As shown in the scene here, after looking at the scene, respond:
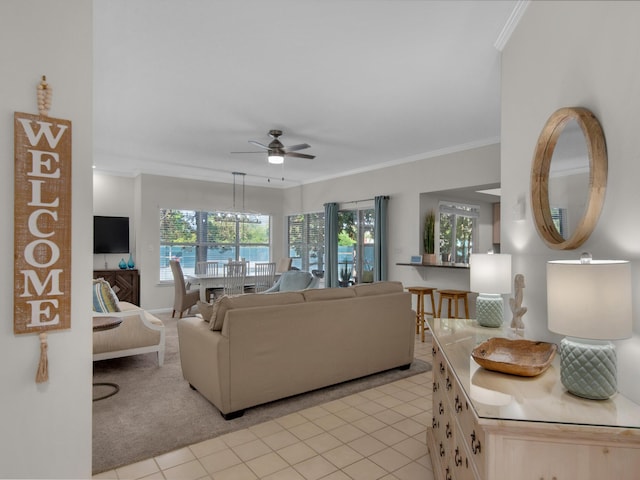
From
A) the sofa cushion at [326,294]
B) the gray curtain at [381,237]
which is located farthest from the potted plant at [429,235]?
the sofa cushion at [326,294]

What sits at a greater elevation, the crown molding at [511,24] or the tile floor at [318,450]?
the crown molding at [511,24]

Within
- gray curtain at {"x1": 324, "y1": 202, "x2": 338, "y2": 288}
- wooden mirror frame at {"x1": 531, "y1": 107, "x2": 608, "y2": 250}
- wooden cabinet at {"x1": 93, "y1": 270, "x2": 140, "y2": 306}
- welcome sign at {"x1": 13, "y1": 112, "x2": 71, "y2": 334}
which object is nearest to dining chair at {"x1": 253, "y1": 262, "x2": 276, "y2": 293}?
gray curtain at {"x1": 324, "y1": 202, "x2": 338, "y2": 288}

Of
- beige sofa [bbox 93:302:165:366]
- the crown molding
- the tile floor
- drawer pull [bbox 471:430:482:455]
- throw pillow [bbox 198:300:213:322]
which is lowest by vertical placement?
the tile floor

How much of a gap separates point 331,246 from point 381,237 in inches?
53.1

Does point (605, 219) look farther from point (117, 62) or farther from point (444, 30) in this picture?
point (117, 62)

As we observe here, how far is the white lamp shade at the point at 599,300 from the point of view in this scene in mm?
1181

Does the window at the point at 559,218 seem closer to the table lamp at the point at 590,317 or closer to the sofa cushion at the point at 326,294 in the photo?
the table lamp at the point at 590,317

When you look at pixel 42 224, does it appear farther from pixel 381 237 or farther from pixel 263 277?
pixel 381 237

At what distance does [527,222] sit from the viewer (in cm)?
234

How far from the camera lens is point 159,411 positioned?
302 cm

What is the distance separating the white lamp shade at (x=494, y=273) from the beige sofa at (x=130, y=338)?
3390 mm

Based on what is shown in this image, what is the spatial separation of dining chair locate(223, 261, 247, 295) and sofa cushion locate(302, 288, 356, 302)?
300 cm

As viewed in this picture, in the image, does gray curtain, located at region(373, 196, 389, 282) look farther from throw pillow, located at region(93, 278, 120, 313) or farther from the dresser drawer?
the dresser drawer

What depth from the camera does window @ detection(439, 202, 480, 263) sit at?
6.69 metres
